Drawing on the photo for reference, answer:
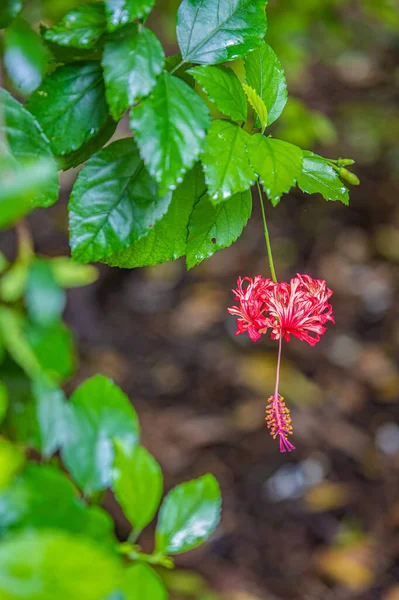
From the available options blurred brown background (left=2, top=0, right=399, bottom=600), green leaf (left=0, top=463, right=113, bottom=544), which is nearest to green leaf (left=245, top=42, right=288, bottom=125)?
green leaf (left=0, top=463, right=113, bottom=544)

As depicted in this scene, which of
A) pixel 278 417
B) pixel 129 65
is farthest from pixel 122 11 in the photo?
pixel 278 417

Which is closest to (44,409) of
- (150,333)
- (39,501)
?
(39,501)

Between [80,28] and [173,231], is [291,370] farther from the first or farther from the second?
[80,28]

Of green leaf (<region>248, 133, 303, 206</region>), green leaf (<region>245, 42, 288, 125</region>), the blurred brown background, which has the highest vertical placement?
green leaf (<region>245, 42, 288, 125</region>)

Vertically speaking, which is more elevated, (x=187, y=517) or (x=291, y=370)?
(x=187, y=517)

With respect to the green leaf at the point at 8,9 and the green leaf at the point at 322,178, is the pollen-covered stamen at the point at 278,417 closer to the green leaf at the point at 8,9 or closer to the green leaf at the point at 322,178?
the green leaf at the point at 322,178

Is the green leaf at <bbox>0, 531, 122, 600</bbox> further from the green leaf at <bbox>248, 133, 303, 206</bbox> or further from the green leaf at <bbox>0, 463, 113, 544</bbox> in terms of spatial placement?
the green leaf at <bbox>248, 133, 303, 206</bbox>
